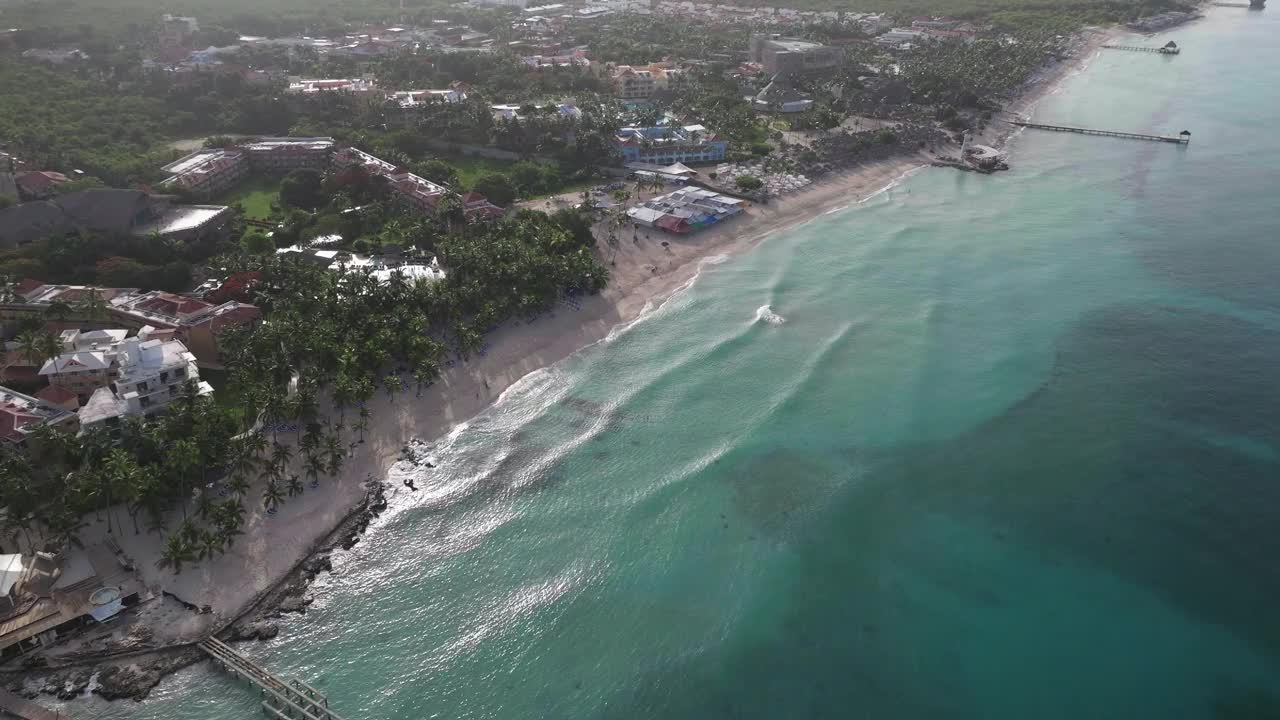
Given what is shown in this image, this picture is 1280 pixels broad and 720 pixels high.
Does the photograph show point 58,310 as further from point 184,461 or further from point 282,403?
point 184,461

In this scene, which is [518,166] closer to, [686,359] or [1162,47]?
[686,359]

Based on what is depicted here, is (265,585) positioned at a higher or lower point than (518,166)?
lower

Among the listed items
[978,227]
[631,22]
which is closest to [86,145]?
[978,227]

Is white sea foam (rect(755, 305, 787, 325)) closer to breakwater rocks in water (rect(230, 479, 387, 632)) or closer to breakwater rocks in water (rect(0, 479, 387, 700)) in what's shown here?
breakwater rocks in water (rect(230, 479, 387, 632))

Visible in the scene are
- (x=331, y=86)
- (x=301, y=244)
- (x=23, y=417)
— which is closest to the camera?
(x=23, y=417)

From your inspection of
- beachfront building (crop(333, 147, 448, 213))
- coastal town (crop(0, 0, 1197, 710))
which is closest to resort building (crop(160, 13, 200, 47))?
coastal town (crop(0, 0, 1197, 710))

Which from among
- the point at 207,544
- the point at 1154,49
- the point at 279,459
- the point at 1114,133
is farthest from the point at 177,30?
the point at 1154,49
